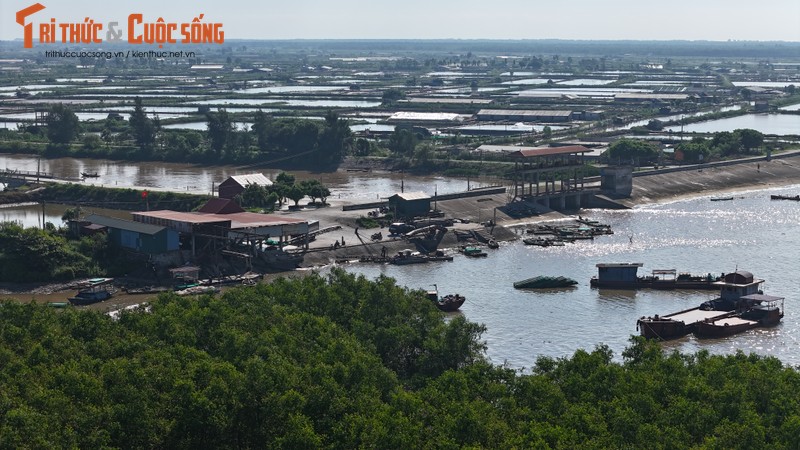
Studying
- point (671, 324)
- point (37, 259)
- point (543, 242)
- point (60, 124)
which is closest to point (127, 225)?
point (37, 259)

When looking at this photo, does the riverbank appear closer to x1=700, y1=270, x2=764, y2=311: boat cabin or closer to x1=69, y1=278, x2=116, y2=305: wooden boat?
x1=700, y1=270, x2=764, y2=311: boat cabin

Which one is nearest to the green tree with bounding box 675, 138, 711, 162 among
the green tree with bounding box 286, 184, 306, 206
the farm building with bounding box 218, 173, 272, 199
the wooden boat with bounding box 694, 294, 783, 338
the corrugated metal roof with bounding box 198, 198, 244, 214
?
the green tree with bounding box 286, 184, 306, 206

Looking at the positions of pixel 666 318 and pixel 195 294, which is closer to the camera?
pixel 666 318

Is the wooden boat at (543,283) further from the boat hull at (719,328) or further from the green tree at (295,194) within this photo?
the green tree at (295,194)

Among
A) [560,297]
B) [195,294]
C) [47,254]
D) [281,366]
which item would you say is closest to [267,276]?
[195,294]

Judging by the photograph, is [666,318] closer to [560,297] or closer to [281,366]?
[560,297]

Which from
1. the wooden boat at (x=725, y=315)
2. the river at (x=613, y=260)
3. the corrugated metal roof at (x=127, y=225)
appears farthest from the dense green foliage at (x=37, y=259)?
the wooden boat at (x=725, y=315)

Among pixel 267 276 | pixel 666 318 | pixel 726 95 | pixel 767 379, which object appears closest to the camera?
pixel 767 379
